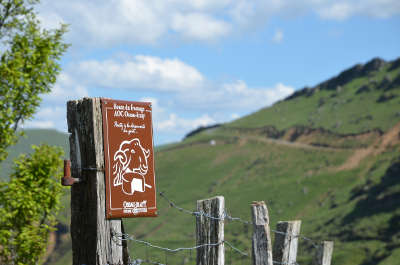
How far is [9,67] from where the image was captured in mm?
12242

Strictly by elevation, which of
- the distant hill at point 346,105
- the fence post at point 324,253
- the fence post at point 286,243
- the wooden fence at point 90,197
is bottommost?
the fence post at point 324,253

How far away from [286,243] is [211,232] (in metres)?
1.98

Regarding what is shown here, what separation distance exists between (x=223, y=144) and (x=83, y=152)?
115 m

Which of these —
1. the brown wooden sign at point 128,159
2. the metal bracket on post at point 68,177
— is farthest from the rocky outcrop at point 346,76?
the metal bracket on post at point 68,177

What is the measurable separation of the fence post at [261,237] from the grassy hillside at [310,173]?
1543 inches

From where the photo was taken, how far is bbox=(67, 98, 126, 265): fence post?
421cm

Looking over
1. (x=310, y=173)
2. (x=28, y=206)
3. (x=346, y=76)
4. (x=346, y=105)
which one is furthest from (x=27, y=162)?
(x=346, y=76)

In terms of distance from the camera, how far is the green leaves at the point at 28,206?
1112 centimetres

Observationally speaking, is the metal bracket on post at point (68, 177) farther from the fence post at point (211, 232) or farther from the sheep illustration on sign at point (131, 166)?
the fence post at point (211, 232)

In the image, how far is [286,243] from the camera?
6629 mm

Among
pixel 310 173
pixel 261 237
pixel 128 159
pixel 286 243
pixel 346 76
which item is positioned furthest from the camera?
pixel 346 76

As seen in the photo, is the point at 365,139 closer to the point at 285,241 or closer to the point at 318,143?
the point at 318,143

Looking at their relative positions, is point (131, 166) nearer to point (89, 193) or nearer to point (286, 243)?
point (89, 193)

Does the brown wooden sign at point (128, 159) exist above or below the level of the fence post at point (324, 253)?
above
